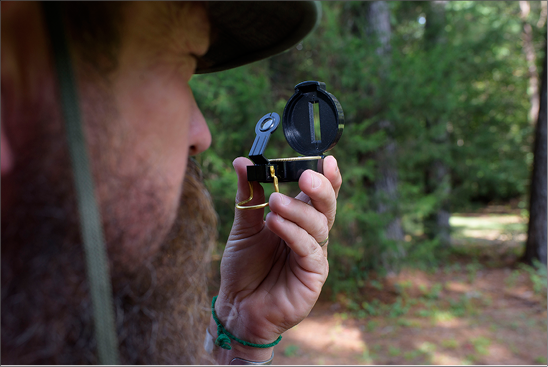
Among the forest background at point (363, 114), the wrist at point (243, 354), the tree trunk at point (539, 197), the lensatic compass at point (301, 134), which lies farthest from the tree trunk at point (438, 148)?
the wrist at point (243, 354)

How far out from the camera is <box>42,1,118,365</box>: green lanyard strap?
0.59 meters

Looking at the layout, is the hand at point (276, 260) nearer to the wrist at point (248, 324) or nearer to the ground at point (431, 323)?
the wrist at point (248, 324)

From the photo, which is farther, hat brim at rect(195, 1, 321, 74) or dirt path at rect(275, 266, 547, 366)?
dirt path at rect(275, 266, 547, 366)

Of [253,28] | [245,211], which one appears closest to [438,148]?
[245,211]

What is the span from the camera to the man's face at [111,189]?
69 centimetres

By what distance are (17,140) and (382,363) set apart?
458 cm

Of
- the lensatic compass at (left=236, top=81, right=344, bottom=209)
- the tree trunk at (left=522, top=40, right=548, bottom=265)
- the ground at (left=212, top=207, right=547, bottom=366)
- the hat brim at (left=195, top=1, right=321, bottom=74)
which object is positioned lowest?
the ground at (left=212, top=207, right=547, bottom=366)

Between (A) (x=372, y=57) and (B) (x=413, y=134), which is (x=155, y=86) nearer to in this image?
(A) (x=372, y=57)

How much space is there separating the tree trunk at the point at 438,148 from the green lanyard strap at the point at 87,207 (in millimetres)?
5904

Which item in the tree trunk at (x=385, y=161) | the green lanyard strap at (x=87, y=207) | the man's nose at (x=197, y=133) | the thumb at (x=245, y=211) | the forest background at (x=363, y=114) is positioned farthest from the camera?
the tree trunk at (x=385, y=161)

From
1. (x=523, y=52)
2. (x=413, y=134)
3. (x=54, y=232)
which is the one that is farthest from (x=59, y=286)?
(x=523, y=52)

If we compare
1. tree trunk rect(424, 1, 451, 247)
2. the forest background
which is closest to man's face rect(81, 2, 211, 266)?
the forest background

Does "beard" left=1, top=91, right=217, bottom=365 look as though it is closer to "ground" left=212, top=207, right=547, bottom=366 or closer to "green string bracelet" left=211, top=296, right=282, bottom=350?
"green string bracelet" left=211, top=296, right=282, bottom=350

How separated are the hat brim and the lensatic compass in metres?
0.19
